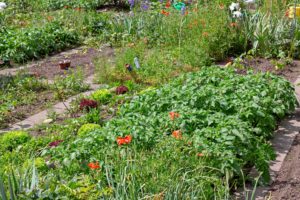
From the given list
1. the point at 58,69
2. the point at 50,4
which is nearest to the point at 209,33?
the point at 58,69

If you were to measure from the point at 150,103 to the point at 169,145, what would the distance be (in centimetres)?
109

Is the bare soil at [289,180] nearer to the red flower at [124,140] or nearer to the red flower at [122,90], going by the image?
the red flower at [124,140]

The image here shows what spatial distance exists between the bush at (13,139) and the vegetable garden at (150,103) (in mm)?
11

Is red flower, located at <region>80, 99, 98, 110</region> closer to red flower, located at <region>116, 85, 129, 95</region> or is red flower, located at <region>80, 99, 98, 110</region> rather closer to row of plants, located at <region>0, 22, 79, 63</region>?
red flower, located at <region>116, 85, 129, 95</region>

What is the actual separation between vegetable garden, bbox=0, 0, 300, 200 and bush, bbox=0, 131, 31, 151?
0.4 inches

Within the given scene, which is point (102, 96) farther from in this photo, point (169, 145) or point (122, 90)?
point (169, 145)

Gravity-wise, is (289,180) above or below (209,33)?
below

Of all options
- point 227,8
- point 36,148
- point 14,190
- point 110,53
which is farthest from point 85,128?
point 227,8

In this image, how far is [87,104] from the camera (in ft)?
19.7

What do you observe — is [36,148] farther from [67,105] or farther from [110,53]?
[110,53]

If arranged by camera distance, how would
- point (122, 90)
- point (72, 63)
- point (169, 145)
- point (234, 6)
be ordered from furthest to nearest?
point (234, 6)
point (72, 63)
point (122, 90)
point (169, 145)

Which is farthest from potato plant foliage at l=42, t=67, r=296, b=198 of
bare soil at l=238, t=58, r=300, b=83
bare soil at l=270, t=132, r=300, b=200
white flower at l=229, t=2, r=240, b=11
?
white flower at l=229, t=2, r=240, b=11

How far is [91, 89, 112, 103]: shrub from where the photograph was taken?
6316 mm

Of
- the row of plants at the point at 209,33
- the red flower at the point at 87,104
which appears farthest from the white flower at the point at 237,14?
the red flower at the point at 87,104
